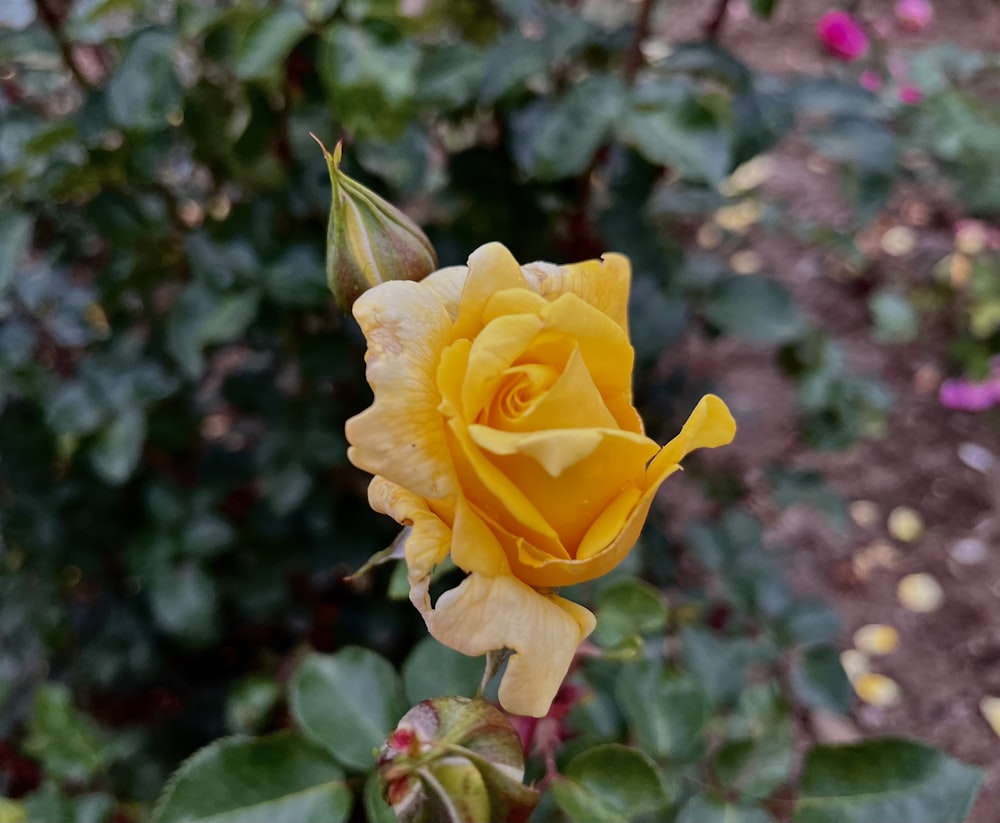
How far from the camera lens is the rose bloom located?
0.40 m

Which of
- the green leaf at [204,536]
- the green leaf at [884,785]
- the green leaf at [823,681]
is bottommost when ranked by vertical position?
the green leaf at [823,681]

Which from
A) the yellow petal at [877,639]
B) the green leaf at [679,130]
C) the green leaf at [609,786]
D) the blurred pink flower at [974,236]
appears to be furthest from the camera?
the blurred pink flower at [974,236]

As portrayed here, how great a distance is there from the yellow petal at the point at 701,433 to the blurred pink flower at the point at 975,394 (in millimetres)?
1881

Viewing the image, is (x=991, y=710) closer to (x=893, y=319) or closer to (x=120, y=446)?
(x=893, y=319)

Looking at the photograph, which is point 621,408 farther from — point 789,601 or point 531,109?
point 789,601

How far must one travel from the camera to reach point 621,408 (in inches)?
18.6

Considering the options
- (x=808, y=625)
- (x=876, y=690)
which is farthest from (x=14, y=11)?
(x=876, y=690)

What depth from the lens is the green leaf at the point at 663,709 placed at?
2.44 ft

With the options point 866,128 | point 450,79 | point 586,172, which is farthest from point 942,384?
point 450,79

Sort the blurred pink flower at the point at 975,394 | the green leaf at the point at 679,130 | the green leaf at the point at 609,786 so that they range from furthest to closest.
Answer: the blurred pink flower at the point at 975,394 → the green leaf at the point at 679,130 → the green leaf at the point at 609,786

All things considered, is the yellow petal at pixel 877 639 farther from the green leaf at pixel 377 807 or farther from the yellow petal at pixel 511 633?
the yellow petal at pixel 511 633

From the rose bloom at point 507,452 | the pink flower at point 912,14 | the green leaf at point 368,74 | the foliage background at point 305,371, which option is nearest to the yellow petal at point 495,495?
the rose bloom at point 507,452

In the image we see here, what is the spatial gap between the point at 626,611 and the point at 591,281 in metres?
0.31

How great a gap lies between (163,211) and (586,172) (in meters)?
0.54
